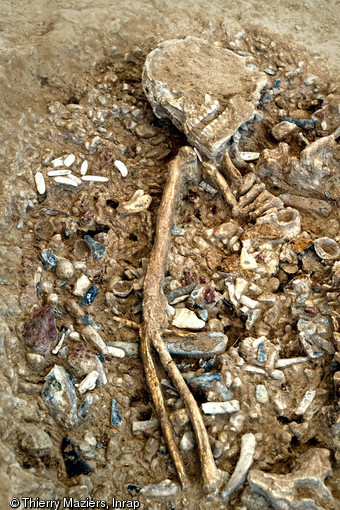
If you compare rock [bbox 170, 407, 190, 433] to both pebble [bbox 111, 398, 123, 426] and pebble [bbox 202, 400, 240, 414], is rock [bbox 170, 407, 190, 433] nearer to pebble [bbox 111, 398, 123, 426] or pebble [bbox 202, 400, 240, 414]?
pebble [bbox 202, 400, 240, 414]

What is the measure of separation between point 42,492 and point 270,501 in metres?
1.32

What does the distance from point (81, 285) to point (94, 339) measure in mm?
487

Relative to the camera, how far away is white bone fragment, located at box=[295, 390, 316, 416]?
298 cm

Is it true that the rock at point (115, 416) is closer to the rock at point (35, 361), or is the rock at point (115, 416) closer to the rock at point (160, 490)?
the rock at point (160, 490)

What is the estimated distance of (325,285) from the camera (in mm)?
3475

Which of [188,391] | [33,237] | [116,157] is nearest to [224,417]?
[188,391]

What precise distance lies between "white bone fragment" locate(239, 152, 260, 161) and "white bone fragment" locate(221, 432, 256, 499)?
2.46 m

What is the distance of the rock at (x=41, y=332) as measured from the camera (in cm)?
304

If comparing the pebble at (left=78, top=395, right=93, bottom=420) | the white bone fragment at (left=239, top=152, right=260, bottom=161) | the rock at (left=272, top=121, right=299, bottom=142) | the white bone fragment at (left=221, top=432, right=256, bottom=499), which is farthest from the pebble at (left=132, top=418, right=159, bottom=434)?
the rock at (left=272, top=121, right=299, bottom=142)

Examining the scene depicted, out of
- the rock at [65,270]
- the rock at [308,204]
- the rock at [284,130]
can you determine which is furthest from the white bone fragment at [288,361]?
the rock at [284,130]

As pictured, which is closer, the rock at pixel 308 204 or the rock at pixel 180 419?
the rock at pixel 180 419

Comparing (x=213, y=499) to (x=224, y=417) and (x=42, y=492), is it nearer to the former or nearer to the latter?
(x=224, y=417)

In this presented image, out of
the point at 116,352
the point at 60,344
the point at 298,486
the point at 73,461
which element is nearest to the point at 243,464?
the point at 298,486

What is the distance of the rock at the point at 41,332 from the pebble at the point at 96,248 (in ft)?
2.34
